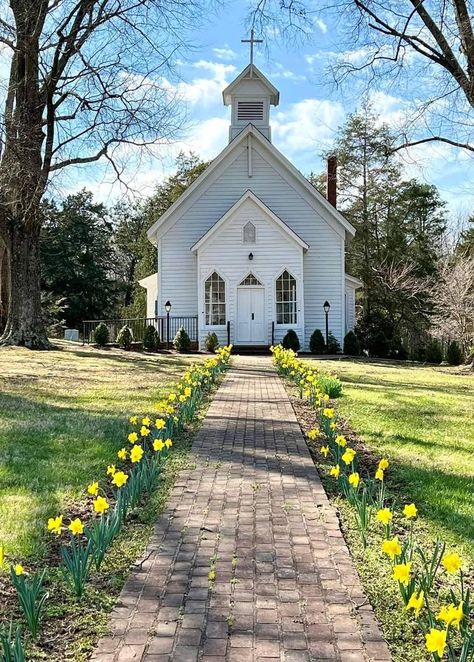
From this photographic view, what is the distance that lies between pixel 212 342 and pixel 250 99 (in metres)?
12.0

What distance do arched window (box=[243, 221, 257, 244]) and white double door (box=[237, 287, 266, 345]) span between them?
194cm

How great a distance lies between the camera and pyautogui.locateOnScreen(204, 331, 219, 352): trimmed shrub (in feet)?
77.6

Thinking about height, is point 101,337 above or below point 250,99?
below

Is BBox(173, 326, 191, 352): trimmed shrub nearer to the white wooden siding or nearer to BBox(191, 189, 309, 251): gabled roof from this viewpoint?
the white wooden siding

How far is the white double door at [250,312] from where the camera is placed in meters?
24.7

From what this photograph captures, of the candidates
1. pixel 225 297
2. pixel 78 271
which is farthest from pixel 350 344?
pixel 78 271

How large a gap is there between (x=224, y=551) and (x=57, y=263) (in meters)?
47.3

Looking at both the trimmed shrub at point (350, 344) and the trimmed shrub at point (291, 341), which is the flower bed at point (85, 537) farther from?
the trimmed shrub at point (350, 344)

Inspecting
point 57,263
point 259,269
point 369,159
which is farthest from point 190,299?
point 57,263

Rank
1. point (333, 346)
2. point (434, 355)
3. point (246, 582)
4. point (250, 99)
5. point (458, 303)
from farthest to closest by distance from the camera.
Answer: point (250, 99), point (434, 355), point (458, 303), point (333, 346), point (246, 582)

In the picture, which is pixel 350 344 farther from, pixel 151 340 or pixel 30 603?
pixel 30 603

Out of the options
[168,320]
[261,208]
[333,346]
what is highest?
[261,208]

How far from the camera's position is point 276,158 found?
84.7 feet

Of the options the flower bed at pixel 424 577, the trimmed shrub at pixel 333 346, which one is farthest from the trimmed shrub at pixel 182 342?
the flower bed at pixel 424 577
